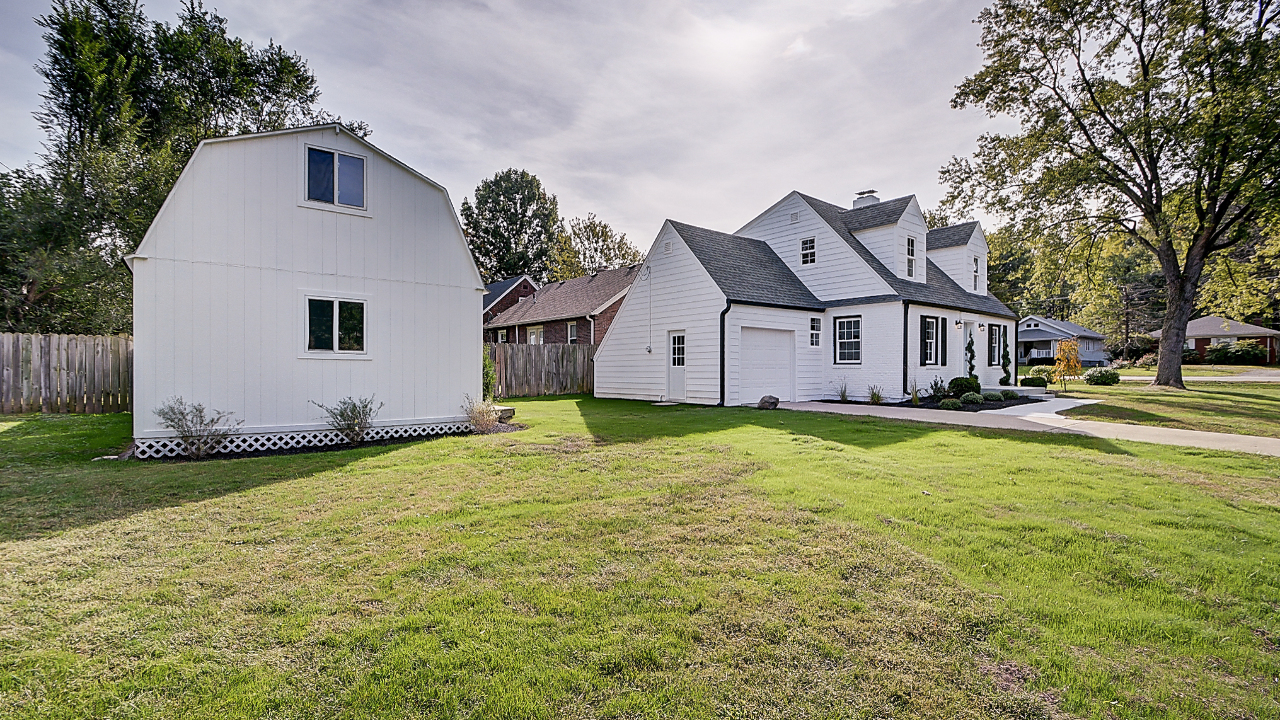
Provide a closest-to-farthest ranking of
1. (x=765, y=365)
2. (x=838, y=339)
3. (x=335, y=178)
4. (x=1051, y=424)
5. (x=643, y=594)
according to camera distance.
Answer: (x=643, y=594)
(x=335, y=178)
(x=1051, y=424)
(x=765, y=365)
(x=838, y=339)

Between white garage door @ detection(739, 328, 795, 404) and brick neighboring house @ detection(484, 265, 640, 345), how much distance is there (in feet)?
24.7

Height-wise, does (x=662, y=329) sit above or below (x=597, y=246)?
below

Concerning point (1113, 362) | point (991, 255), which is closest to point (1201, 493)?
point (991, 255)

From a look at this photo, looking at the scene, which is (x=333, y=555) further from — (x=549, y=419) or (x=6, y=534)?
(x=549, y=419)

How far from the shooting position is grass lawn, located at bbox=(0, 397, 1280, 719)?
247 centimetres

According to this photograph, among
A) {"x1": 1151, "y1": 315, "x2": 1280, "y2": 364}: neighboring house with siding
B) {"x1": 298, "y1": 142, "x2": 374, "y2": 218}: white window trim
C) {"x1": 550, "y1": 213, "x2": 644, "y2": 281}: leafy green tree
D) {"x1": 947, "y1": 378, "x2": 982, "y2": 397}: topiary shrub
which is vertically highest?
{"x1": 550, "y1": 213, "x2": 644, "y2": 281}: leafy green tree

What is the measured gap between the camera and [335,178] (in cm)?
934

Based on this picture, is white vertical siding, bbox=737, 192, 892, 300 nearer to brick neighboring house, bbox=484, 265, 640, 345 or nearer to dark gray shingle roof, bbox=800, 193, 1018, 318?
dark gray shingle roof, bbox=800, 193, 1018, 318

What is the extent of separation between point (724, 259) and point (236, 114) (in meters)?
20.0

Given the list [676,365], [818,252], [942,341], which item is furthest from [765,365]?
[942,341]

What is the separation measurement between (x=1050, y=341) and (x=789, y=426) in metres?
48.2

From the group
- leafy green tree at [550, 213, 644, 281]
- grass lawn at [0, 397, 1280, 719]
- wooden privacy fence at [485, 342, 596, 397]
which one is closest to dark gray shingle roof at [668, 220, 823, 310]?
wooden privacy fence at [485, 342, 596, 397]

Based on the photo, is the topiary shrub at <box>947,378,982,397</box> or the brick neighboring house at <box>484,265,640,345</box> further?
the brick neighboring house at <box>484,265,640,345</box>

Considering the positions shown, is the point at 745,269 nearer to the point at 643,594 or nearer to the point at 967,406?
the point at 967,406
